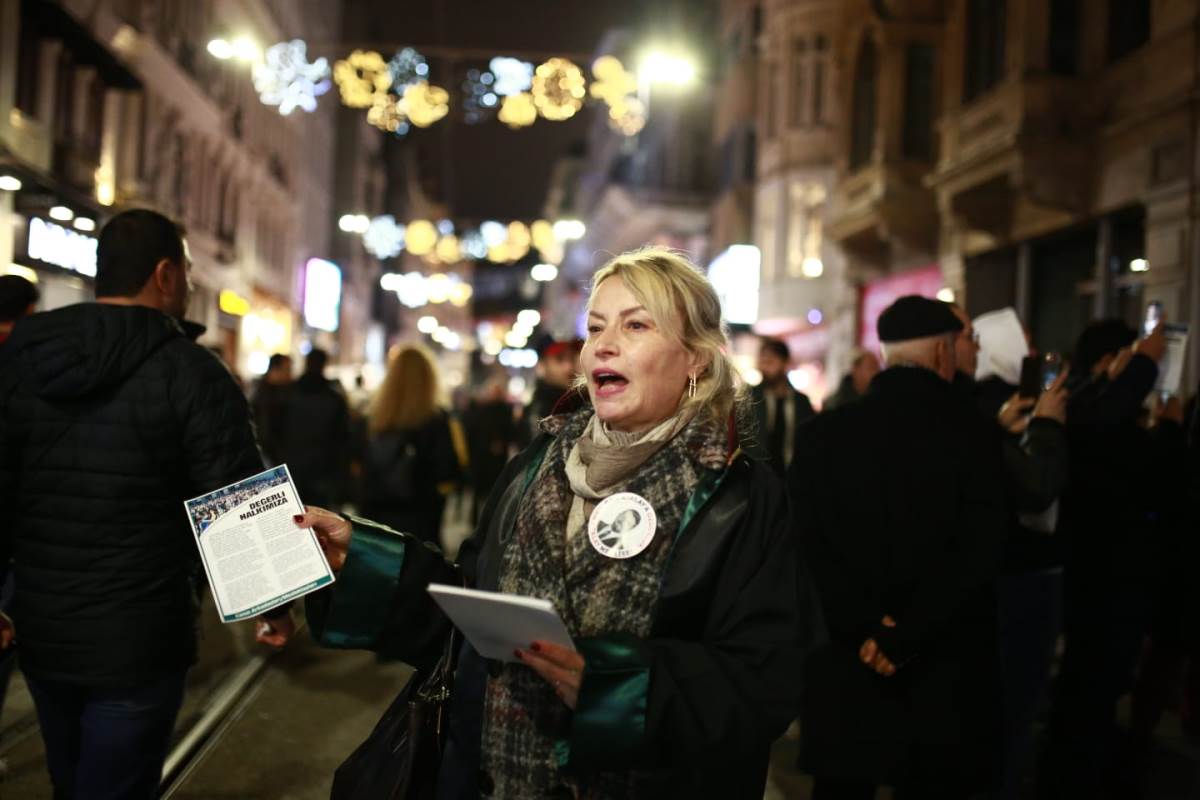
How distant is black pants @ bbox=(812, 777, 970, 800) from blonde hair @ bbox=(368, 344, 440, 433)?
4.24 meters

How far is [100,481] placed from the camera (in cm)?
308

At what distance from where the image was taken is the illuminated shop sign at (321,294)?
1259 inches

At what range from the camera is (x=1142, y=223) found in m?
12.0

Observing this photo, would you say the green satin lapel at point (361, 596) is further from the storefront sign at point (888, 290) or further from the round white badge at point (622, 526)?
the storefront sign at point (888, 290)

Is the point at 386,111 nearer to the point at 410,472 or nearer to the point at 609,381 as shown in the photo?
the point at 410,472

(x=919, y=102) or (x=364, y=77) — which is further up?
(x=919, y=102)

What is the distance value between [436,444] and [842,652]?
14.1 ft

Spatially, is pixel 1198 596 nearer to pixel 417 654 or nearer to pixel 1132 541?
pixel 1132 541

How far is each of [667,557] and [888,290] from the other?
718 inches

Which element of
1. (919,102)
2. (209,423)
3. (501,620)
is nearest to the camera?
(501,620)

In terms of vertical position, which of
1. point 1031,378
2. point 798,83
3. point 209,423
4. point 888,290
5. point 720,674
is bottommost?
point 720,674

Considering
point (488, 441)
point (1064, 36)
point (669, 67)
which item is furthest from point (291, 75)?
point (1064, 36)

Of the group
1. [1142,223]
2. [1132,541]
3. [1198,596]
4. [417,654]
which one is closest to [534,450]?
[417,654]

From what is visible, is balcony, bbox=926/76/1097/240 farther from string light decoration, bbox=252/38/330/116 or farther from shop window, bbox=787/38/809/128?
shop window, bbox=787/38/809/128
